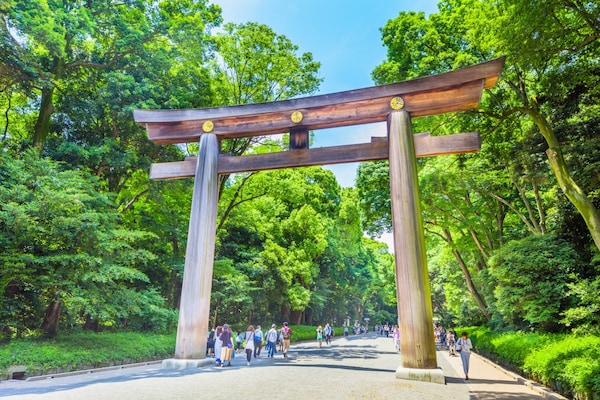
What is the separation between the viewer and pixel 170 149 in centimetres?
1677

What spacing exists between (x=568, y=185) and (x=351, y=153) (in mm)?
5999

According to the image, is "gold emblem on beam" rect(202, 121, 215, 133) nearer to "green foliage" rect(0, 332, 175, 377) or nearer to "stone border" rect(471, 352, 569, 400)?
"green foliage" rect(0, 332, 175, 377)

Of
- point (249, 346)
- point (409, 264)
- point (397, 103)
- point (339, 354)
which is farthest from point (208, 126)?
point (339, 354)

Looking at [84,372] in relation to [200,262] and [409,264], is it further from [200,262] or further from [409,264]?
[409,264]

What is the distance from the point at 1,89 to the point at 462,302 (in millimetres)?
30638

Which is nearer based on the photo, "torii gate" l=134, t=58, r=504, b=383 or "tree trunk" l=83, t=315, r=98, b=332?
"torii gate" l=134, t=58, r=504, b=383

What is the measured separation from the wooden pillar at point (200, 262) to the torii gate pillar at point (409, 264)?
4.53 metres

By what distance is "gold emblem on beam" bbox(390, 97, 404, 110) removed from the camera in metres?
8.73

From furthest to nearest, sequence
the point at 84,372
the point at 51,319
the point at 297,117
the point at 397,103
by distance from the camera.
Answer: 1. the point at 51,319
2. the point at 84,372
3. the point at 297,117
4. the point at 397,103

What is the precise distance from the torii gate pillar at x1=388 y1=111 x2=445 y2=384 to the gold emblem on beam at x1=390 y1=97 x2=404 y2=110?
13 cm

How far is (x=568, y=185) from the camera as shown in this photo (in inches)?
382

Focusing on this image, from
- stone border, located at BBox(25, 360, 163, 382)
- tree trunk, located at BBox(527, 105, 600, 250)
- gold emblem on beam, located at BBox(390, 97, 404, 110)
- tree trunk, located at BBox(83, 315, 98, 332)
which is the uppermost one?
gold emblem on beam, located at BBox(390, 97, 404, 110)

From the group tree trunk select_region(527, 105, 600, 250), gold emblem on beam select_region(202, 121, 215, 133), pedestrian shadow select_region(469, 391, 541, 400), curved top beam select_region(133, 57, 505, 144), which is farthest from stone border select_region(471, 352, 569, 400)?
gold emblem on beam select_region(202, 121, 215, 133)

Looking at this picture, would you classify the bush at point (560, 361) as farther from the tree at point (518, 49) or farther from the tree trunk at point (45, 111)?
the tree trunk at point (45, 111)
